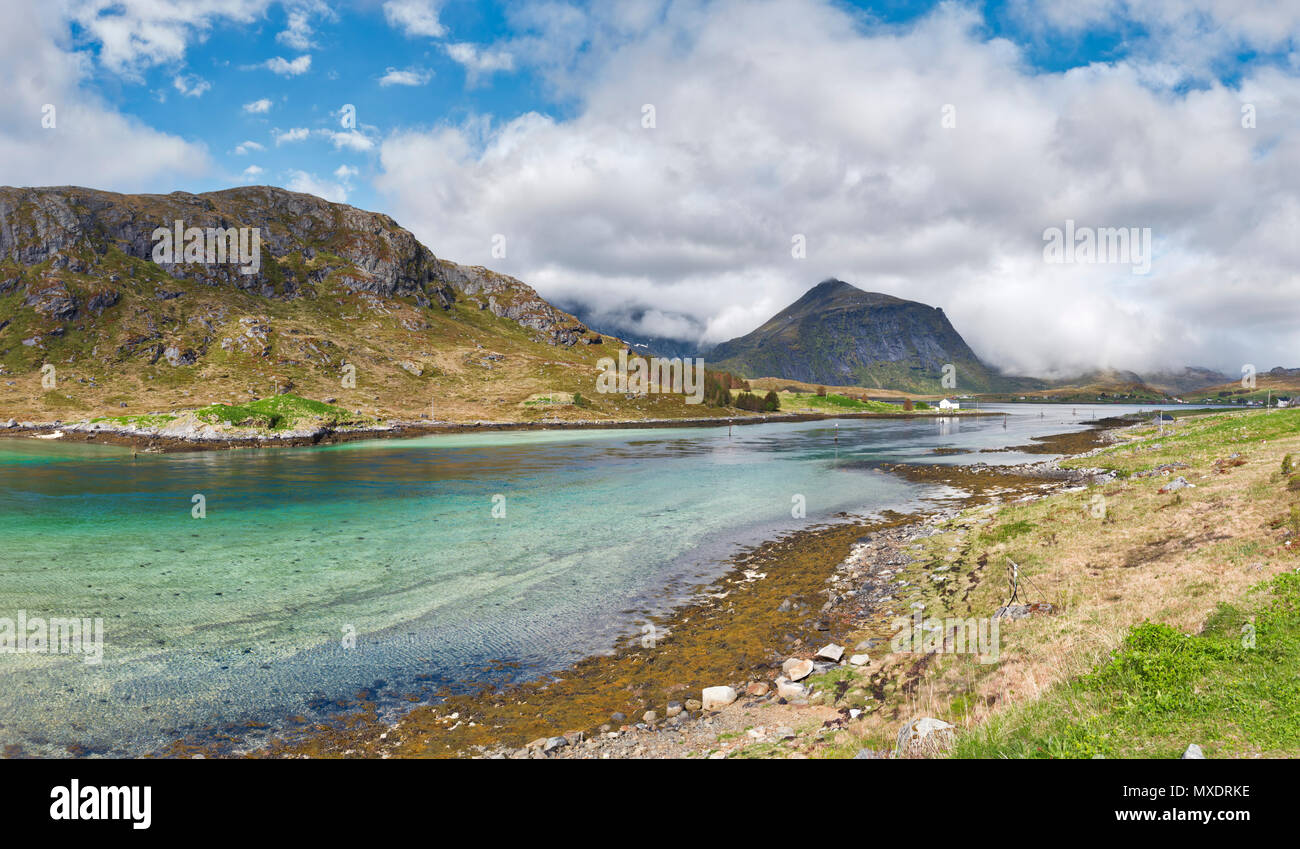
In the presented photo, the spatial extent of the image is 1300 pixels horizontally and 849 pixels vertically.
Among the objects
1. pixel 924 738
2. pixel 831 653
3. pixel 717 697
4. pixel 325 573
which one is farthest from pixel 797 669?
pixel 325 573

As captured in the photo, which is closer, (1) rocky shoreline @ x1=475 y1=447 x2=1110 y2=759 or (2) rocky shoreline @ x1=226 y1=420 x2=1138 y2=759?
→ (1) rocky shoreline @ x1=475 y1=447 x2=1110 y2=759

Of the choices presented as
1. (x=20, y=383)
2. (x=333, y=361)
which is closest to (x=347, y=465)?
(x=333, y=361)

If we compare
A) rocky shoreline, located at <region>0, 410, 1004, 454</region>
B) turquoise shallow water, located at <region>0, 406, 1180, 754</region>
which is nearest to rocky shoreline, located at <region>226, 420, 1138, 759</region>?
turquoise shallow water, located at <region>0, 406, 1180, 754</region>

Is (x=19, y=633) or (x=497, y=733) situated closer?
(x=497, y=733)

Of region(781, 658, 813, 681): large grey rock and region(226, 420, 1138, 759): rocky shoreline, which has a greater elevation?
region(781, 658, 813, 681): large grey rock

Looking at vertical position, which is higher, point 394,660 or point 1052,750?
point 1052,750

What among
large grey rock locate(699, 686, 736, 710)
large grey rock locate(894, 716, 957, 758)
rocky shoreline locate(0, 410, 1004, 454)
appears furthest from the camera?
rocky shoreline locate(0, 410, 1004, 454)

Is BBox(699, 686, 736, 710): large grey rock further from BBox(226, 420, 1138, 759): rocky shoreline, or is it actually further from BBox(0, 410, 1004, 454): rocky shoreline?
BBox(0, 410, 1004, 454): rocky shoreline

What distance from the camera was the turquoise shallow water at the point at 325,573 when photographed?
52.0ft

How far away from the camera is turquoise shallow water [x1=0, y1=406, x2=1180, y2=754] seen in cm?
1586

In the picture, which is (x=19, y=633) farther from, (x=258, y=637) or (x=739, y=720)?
(x=739, y=720)
